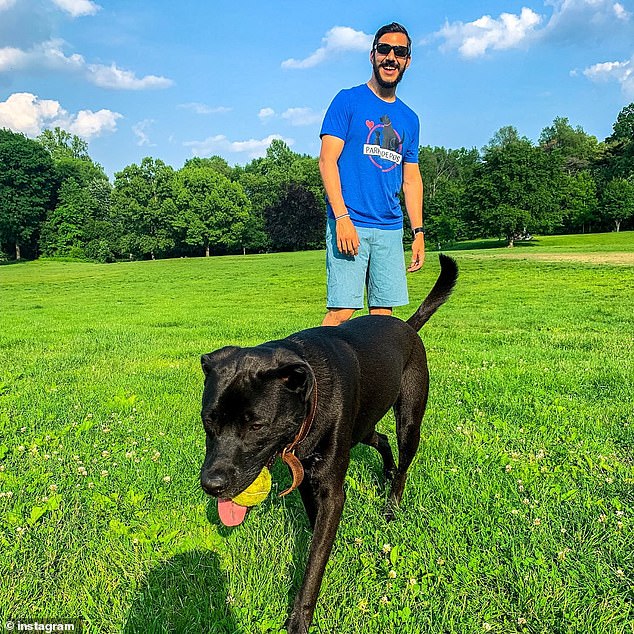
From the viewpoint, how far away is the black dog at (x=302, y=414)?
7.80ft

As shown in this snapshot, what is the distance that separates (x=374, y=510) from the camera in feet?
11.3

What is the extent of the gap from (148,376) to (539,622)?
558cm

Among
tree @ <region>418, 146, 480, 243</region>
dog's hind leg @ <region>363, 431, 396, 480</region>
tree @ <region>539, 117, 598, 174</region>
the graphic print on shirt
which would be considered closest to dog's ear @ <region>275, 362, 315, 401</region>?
dog's hind leg @ <region>363, 431, 396, 480</region>

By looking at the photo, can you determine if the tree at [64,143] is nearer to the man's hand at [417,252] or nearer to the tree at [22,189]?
the tree at [22,189]

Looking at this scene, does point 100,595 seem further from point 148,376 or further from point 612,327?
point 612,327

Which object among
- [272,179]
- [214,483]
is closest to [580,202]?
[272,179]

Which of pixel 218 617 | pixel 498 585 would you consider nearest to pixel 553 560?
pixel 498 585

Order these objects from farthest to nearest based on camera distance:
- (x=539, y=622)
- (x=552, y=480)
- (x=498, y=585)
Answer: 1. (x=552, y=480)
2. (x=498, y=585)
3. (x=539, y=622)

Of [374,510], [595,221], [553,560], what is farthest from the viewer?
[595,221]

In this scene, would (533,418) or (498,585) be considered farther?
(533,418)

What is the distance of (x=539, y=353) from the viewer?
26.2 feet

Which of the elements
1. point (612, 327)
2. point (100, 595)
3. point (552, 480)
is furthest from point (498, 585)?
point (612, 327)

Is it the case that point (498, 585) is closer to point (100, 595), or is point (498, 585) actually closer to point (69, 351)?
point (100, 595)

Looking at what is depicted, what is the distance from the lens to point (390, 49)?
457cm
